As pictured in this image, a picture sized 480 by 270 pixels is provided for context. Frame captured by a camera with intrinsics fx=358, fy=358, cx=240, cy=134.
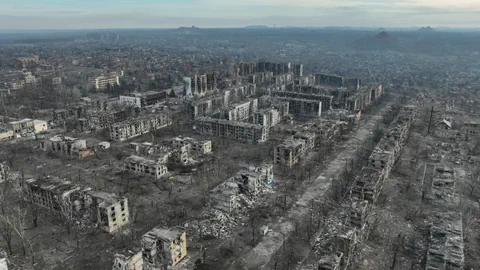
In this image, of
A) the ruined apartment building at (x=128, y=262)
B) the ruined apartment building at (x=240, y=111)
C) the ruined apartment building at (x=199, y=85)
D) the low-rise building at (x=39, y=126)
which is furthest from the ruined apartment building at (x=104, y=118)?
the ruined apartment building at (x=128, y=262)

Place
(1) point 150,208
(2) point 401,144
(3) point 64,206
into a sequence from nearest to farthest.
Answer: (3) point 64,206
(1) point 150,208
(2) point 401,144

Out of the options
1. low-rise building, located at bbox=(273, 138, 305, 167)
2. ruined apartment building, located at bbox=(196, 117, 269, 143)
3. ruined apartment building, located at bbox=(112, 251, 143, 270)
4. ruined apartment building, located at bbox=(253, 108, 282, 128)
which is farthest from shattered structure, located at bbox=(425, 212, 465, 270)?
ruined apartment building, located at bbox=(253, 108, 282, 128)

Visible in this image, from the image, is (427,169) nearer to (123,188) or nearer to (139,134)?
(123,188)

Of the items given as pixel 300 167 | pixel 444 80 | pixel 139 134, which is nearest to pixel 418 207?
pixel 300 167

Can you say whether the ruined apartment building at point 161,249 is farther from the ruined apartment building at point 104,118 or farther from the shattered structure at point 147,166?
the ruined apartment building at point 104,118

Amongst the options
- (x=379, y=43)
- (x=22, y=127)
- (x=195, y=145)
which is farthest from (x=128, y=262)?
(x=379, y=43)

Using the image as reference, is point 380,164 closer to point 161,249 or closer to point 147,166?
point 161,249
